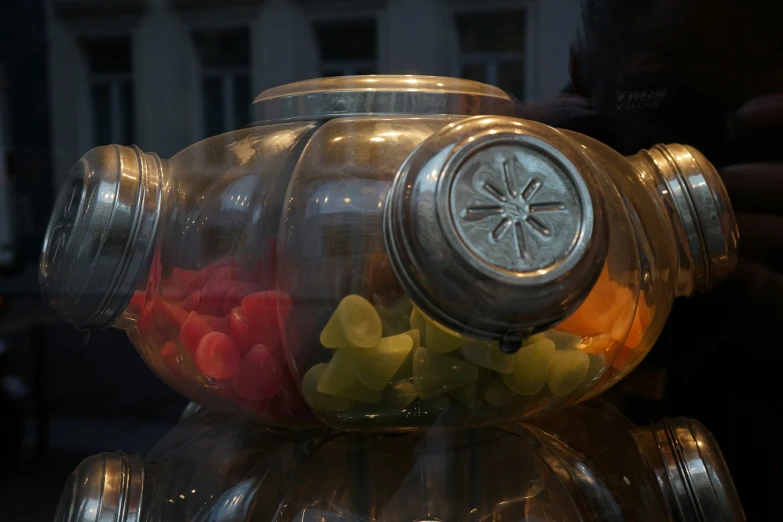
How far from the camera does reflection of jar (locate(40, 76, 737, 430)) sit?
Answer: 0.25 meters

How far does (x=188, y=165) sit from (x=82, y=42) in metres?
0.14

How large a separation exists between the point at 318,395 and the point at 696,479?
21 cm

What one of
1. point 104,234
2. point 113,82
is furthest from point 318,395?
point 113,82

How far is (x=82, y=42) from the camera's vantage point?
432 mm

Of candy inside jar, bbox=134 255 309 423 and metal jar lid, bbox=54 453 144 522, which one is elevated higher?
candy inside jar, bbox=134 255 309 423

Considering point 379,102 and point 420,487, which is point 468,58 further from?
point 420,487

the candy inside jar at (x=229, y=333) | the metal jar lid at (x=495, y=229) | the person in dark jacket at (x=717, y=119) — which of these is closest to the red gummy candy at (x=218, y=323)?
the candy inside jar at (x=229, y=333)

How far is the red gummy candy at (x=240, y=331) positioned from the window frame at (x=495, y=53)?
0.18 metres

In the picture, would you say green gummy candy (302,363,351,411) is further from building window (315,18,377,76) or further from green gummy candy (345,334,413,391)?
building window (315,18,377,76)

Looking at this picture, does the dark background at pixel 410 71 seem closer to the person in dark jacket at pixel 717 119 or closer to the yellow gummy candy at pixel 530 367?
the person in dark jacket at pixel 717 119

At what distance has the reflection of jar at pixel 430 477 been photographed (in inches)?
12.3

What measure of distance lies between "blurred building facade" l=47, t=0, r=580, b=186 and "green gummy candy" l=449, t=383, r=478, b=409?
0.19 m

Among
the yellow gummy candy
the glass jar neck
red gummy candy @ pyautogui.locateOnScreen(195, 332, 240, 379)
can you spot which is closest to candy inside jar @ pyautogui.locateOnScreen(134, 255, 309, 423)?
red gummy candy @ pyautogui.locateOnScreen(195, 332, 240, 379)

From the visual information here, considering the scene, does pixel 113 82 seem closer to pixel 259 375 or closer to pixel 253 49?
pixel 253 49
